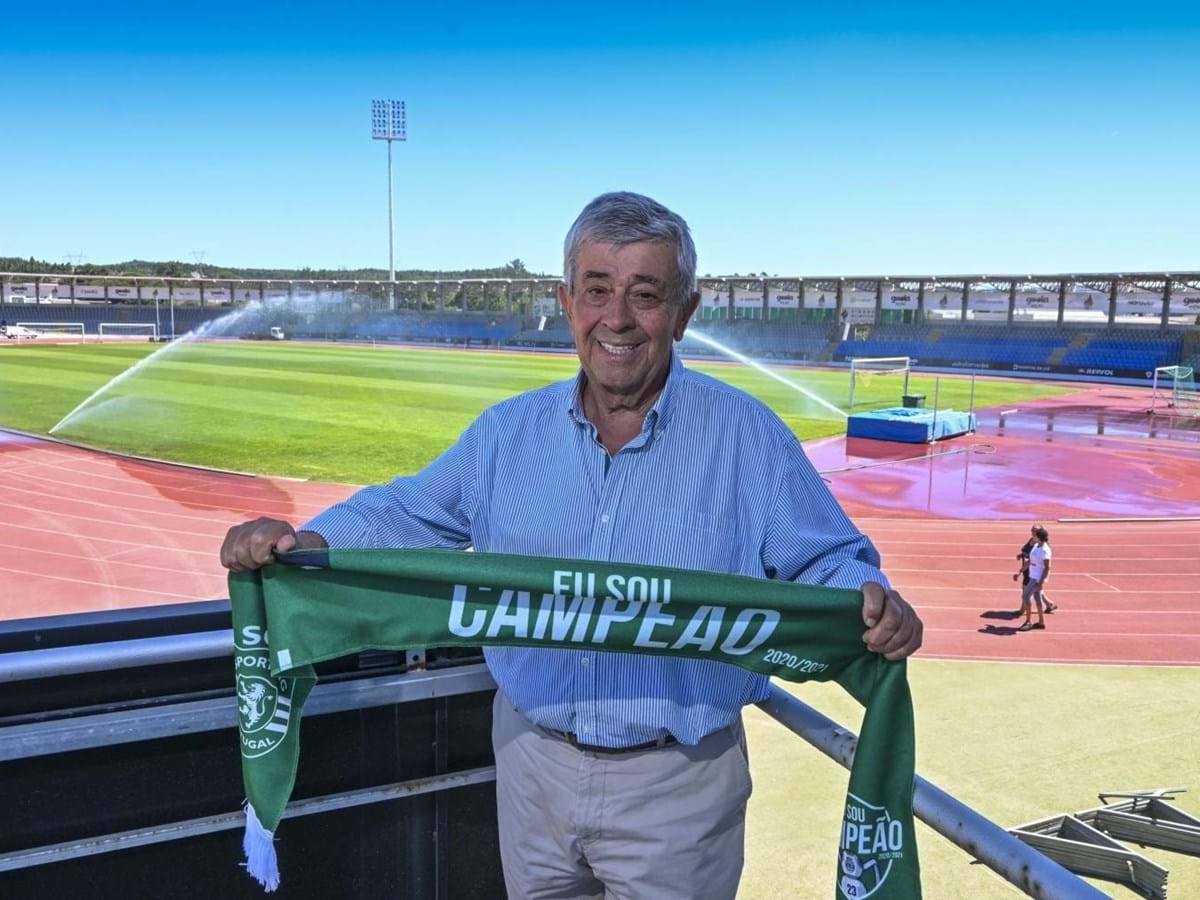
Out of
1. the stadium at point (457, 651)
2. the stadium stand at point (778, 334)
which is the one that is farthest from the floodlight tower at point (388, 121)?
the stadium at point (457, 651)

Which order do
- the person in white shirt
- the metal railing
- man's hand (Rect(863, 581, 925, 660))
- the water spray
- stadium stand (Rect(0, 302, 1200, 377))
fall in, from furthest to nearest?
1. stadium stand (Rect(0, 302, 1200, 377))
2. the water spray
3. the person in white shirt
4. man's hand (Rect(863, 581, 925, 660))
5. the metal railing

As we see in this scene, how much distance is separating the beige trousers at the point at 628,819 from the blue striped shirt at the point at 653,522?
7 centimetres

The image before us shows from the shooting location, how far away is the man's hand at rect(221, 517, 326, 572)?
89.0 inches

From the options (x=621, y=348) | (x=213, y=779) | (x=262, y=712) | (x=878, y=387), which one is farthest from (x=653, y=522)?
(x=878, y=387)

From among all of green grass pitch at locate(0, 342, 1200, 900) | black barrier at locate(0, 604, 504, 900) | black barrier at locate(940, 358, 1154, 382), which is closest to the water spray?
green grass pitch at locate(0, 342, 1200, 900)

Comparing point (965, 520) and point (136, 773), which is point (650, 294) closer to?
point (136, 773)

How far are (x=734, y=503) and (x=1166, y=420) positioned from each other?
37402mm

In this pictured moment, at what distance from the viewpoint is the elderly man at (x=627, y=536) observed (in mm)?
2297

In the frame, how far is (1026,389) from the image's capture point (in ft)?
149

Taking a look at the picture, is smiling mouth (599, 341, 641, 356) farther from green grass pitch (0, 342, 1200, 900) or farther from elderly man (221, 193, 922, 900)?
green grass pitch (0, 342, 1200, 900)

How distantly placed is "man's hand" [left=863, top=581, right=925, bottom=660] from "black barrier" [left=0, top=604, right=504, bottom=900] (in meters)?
1.19

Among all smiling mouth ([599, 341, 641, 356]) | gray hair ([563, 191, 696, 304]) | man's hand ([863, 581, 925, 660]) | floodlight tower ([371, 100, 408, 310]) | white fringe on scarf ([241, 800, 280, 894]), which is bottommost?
white fringe on scarf ([241, 800, 280, 894])

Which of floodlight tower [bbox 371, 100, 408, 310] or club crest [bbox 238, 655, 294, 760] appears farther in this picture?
floodlight tower [bbox 371, 100, 408, 310]

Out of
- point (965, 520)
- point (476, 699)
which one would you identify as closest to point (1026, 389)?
point (965, 520)
